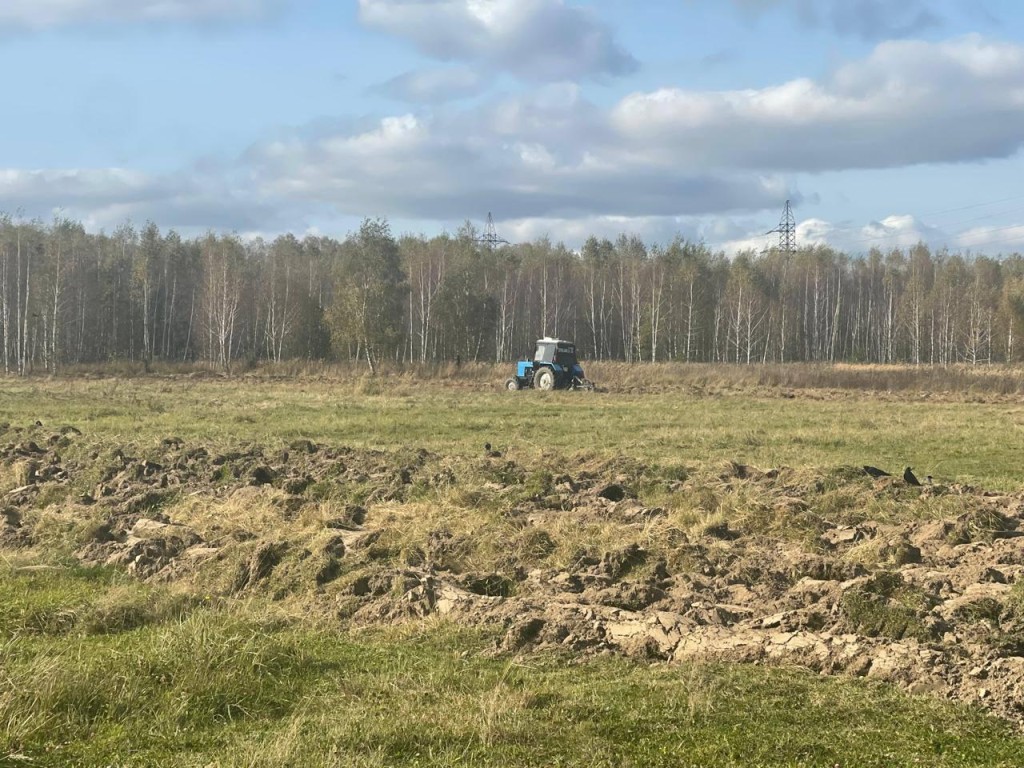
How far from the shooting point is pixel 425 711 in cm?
631

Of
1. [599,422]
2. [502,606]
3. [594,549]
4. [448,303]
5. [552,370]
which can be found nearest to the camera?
[502,606]

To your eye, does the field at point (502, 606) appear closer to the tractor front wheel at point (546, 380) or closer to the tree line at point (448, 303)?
the tractor front wheel at point (546, 380)

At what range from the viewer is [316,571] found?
9961 mm

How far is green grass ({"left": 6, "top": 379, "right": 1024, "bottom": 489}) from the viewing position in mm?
20422

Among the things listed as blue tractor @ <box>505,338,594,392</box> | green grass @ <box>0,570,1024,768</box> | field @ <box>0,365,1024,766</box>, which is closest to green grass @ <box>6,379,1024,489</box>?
field @ <box>0,365,1024,766</box>

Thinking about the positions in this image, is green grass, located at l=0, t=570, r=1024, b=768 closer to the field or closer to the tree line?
the field

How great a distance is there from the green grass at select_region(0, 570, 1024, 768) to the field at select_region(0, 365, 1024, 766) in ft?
0.08

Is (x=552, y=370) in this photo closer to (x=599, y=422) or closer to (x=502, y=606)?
(x=599, y=422)

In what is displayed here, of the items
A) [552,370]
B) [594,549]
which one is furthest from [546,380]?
[594,549]

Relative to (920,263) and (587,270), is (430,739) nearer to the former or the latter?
Answer: (587,270)

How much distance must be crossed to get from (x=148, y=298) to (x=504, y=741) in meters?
71.2

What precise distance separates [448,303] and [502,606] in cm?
5757

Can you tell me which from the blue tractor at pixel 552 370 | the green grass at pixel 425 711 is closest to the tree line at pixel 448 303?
the blue tractor at pixel 552 370

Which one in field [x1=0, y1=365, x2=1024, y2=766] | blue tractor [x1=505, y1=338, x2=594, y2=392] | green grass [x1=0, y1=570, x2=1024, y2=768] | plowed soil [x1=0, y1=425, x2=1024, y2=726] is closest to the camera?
green grass [x1=0, y1=570, x2=1024, y2=768]
